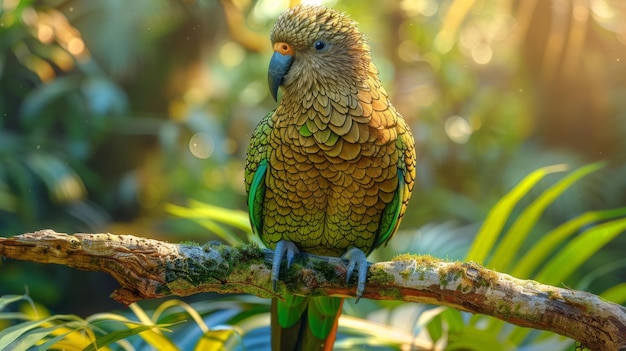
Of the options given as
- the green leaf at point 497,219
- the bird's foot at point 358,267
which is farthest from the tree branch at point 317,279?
the green leaf at point 497,219

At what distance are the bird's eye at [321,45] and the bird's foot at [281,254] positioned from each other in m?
0.43

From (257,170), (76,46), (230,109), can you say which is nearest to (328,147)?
(257,170)

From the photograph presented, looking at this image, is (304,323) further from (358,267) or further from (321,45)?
(321,45)

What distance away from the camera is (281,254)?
1.22 metres

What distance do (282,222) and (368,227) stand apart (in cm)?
20

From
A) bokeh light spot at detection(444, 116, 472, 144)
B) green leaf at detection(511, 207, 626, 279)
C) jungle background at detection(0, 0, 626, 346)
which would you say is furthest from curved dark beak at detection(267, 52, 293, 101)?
bokeh light spot at detection(444, 116, 472, 144)

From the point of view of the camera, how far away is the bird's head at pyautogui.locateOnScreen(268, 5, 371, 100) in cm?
123

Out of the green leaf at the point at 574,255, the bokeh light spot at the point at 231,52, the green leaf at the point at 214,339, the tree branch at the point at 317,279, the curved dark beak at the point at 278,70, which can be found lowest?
the green leaf at the point at 214,339

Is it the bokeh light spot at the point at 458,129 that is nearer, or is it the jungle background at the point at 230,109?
the jungle background at the point at 230,109

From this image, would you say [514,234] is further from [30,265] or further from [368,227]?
[30,265]

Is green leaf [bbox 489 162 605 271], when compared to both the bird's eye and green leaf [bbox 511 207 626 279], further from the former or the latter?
the bird's eye

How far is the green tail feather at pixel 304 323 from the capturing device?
4.56 ft

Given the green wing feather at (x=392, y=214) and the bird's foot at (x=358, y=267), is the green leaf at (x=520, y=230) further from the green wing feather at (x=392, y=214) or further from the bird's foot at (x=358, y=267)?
the bird's foot at (x=358, y=267)

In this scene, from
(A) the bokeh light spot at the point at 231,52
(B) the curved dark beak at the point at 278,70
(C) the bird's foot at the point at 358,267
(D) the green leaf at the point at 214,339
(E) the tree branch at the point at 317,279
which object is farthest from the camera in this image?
(A) the bokeh light spot at the point at 231,52
